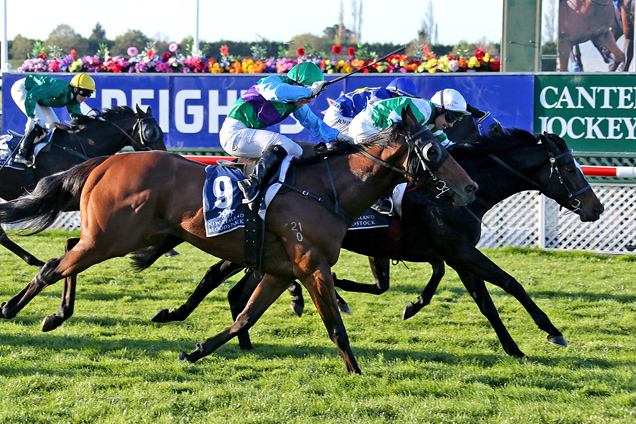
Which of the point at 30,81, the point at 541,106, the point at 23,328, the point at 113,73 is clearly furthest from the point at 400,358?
the point at 113,73

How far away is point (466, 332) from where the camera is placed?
5164 mm

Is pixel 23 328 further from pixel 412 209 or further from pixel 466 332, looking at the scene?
pixel 466 332

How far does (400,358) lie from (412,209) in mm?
1073

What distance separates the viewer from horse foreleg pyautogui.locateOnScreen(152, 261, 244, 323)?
4.87 metres

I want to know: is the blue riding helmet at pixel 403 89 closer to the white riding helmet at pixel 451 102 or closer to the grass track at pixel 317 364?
the white riding helmet at pixel 451 102

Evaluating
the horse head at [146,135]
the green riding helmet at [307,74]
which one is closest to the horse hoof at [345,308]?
the green riding helmet at [307,74]

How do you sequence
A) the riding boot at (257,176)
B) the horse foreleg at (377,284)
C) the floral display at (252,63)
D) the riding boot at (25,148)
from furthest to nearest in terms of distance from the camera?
the floral display at (252,63) < the riding boot at (25,148) < the horse foreleg at (377,284) < the riding boot at (257,176)

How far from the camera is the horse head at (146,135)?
22.6ft

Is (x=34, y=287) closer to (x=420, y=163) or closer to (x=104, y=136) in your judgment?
(x=420, y=163)

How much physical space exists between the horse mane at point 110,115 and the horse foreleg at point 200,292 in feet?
9.20

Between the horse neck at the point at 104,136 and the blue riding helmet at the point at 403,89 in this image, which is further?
the horse neck at the point at 104,136

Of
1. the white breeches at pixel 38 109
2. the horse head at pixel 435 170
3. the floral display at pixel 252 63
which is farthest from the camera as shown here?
the floral display at pixel 252 63

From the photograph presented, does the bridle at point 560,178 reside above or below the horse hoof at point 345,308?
above

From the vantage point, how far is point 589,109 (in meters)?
9.52
